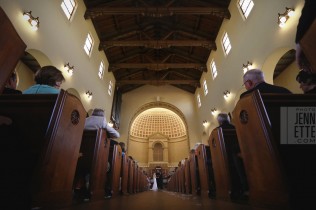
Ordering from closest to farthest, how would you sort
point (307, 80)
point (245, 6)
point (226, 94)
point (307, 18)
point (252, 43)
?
point (307, 18) < point (307, 80) < point (252, 43) < point (245, 6) < point (226, 94)

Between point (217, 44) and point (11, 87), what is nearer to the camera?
→ point (11, 87)

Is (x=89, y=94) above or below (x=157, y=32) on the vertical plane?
below

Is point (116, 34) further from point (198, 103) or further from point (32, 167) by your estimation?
point (32, 167)

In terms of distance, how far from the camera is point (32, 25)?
4.61 meters

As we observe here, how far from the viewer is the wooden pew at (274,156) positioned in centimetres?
130

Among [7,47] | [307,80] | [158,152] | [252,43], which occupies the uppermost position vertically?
[252,43]

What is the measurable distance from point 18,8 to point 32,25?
1.47 ft

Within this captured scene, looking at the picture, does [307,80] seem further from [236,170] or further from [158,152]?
[158,152]

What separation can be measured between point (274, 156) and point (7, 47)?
184 centimetres

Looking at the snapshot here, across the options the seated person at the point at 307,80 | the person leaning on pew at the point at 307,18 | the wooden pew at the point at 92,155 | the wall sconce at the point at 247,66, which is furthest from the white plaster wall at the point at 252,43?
the wooden pew at the point at 92,155

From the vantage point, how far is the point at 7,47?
1213 millimetres

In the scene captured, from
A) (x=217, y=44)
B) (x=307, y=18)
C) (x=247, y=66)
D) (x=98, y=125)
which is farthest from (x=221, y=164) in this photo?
(x=217, y=44)

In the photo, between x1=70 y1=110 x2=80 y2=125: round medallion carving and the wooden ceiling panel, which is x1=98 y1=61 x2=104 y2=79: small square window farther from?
x1=70 y1=110 x2=80 y2=125: round medallion carving

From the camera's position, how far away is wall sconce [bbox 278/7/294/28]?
170 inches
